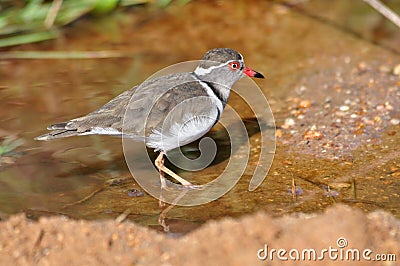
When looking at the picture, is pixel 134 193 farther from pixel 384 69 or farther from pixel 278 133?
pixel 384 69

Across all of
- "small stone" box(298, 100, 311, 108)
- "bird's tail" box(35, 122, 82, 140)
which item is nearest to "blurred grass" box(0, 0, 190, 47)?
"bird's tail" box(35, 122, 82, 140)

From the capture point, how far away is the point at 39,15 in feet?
28.9

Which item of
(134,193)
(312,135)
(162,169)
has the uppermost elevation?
(312,135)

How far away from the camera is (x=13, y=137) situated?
6.76 m

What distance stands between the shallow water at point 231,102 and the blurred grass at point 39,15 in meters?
0.17

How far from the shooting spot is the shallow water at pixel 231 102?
5.73 m

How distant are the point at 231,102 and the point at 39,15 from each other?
111 inches

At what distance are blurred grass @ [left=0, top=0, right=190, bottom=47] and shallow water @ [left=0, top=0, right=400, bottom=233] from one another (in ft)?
0.56

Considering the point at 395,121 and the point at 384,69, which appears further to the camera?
the point at 384,69

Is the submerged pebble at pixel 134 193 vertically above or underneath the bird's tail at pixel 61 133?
underneath

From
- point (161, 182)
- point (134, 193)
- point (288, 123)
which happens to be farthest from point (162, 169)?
point (288, 123)

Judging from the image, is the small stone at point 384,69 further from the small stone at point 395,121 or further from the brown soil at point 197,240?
the brown soil at point 197,240

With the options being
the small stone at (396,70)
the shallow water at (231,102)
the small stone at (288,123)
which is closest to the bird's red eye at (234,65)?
the shallow water at (231,102)

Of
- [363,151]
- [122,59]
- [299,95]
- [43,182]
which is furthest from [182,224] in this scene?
[122,59]
